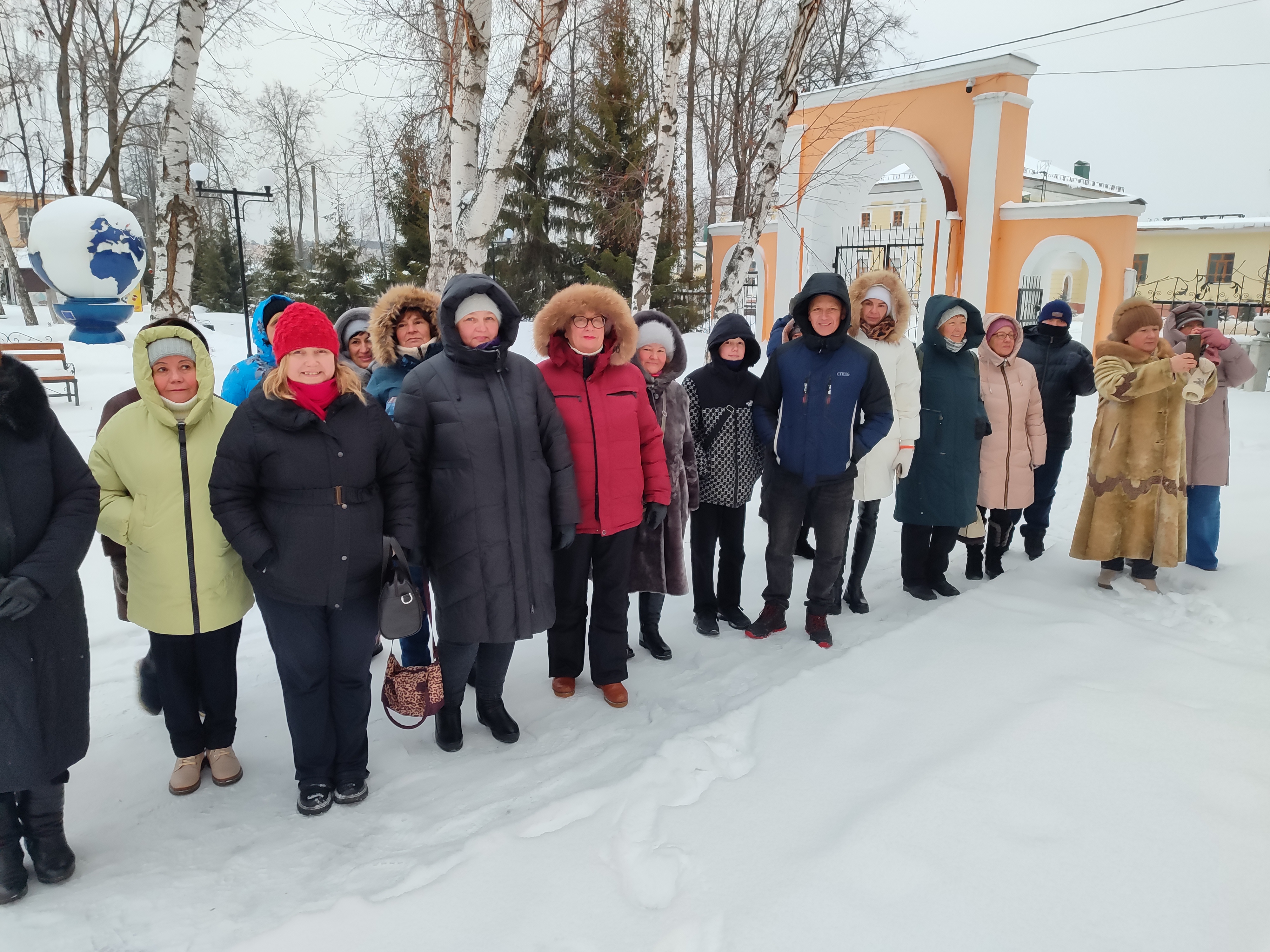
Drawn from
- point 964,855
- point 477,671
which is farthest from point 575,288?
point 964,855

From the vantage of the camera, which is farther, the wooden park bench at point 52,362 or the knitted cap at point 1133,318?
the wooden park bench at point 52,362

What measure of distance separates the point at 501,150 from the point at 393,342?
297cm

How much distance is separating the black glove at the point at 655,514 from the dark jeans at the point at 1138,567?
303 cm

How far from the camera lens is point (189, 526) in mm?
2699

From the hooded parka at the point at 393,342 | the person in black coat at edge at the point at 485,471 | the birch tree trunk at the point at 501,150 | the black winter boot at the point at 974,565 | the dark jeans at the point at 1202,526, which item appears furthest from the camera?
the birch tree trunk at the point at 501,150

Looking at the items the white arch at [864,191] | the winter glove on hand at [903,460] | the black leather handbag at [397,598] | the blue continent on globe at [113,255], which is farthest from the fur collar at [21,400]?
the white arch at [864,191]

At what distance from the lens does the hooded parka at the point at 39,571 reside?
2.23 meters

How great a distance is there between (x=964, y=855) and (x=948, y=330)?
3.03 m

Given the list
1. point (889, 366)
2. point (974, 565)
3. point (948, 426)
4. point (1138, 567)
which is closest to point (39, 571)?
point (889, 366)

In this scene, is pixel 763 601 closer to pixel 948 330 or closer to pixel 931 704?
pixel 931 704

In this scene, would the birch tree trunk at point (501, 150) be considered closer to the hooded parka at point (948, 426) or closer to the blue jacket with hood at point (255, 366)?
the blue jacket with hood at point (255, 366)

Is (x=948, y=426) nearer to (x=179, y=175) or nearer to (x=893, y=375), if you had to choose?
(x=893, y=375)

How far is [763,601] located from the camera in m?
4.81

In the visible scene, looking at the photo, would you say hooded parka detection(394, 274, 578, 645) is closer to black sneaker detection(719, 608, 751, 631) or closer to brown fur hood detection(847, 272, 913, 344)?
black sneaker detection(719, 608, 751, 631)
